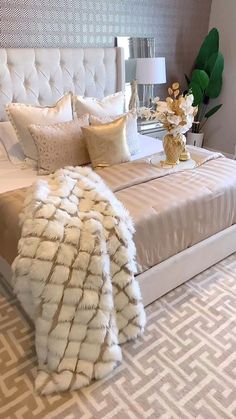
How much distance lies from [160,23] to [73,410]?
152 inches

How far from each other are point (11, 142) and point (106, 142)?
2.49 feet

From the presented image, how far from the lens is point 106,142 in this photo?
2326mm

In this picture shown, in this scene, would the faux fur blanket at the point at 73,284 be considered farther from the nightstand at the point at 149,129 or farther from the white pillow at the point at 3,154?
the nightstand at the point at 149,129

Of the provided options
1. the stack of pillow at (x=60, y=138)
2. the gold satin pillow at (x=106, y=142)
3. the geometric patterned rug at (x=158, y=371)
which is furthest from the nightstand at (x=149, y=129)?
the geometric patterned rug at (x=158, y=371)

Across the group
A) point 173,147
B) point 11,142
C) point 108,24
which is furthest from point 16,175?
point 108,24

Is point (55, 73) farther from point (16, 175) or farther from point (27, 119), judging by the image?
point (16, 175)

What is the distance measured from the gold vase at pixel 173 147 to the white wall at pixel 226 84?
2.33 metres

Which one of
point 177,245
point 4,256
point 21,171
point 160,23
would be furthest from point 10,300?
point 160,23

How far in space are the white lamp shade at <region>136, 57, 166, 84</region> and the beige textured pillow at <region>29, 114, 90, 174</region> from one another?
1317 mm

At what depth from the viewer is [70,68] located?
115 inches

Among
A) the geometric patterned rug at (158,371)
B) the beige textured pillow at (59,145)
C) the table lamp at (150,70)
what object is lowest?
the geometric patterned rug at (158,371)

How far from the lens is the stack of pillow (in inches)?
88.8

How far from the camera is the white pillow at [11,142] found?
2486mm

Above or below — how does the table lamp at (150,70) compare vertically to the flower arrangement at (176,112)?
above
